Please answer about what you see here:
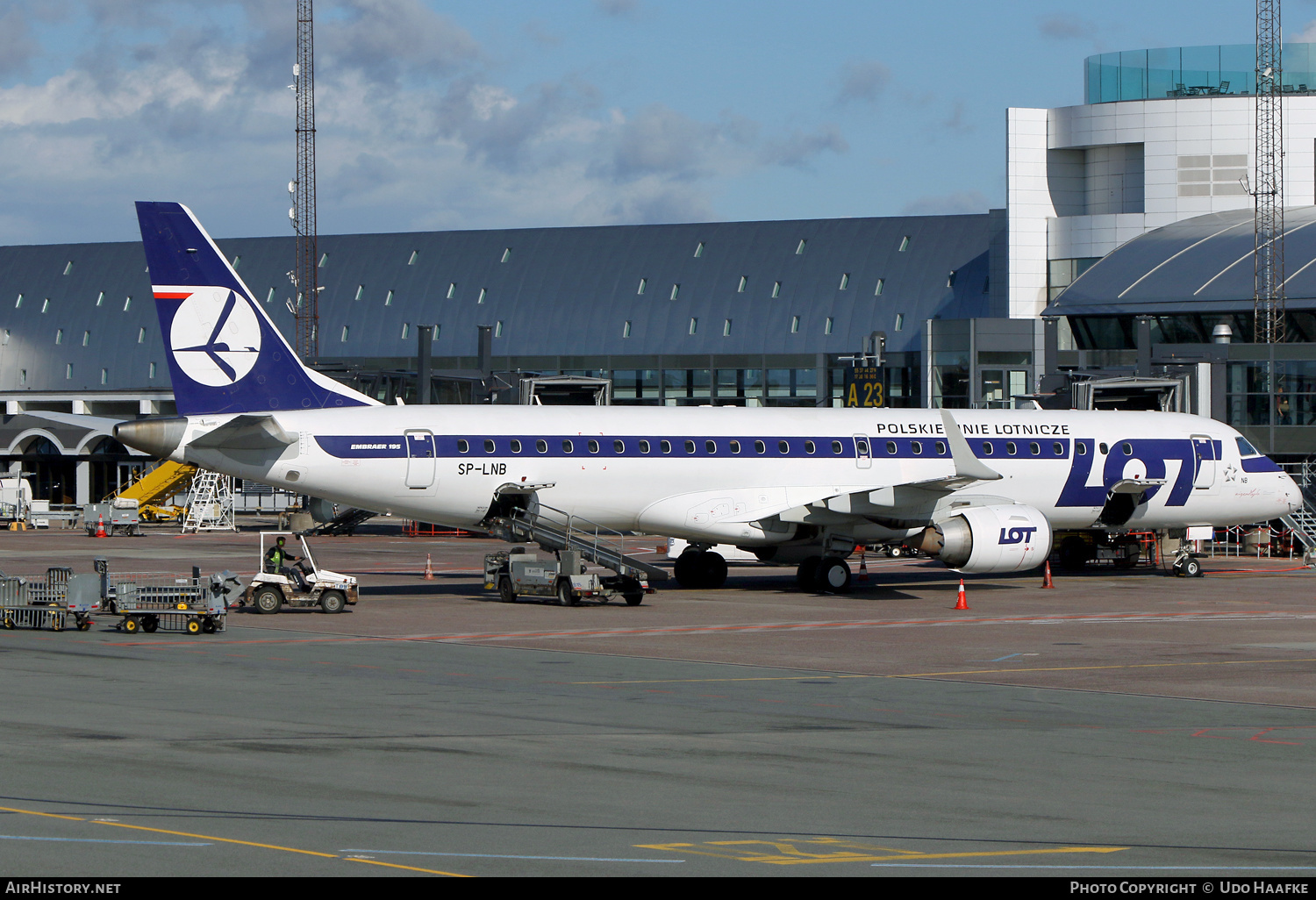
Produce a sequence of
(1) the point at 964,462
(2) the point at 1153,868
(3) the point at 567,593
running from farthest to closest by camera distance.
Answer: (1) the point at 964,462
(3) the point at 567,593
(2) the point at 1153,868

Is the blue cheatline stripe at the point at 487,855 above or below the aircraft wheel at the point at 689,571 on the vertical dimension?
above

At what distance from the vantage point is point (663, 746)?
590 inches

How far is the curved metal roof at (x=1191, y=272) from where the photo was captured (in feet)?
213

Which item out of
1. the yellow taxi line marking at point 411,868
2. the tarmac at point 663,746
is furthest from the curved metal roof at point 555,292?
the yellow taxi line marking at point 411,868

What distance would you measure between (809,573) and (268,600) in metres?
12.9

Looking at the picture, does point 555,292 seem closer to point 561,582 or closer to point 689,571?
point 689,571

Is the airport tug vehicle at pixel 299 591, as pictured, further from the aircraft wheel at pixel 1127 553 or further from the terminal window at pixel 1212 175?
the terminal window at pixel 1212 175

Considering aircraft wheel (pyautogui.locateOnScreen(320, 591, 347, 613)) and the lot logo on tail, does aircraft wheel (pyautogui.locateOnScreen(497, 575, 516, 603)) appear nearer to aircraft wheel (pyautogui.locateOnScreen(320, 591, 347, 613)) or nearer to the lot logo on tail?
aircraft wheel (pyautogui.locateOnScreen(320, 591, 347, 613))

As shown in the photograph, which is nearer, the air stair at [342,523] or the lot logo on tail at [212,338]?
the lot logo on tail at [212,338]

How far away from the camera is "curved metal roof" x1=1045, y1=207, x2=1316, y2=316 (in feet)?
213

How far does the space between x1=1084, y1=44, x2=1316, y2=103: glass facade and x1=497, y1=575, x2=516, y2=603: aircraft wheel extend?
51523 millimetres

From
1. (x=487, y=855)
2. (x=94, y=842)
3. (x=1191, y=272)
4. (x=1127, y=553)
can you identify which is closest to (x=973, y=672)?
(x=487, y=855)

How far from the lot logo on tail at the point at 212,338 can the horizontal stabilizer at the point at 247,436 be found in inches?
51.8

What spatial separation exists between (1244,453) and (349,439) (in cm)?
2397
